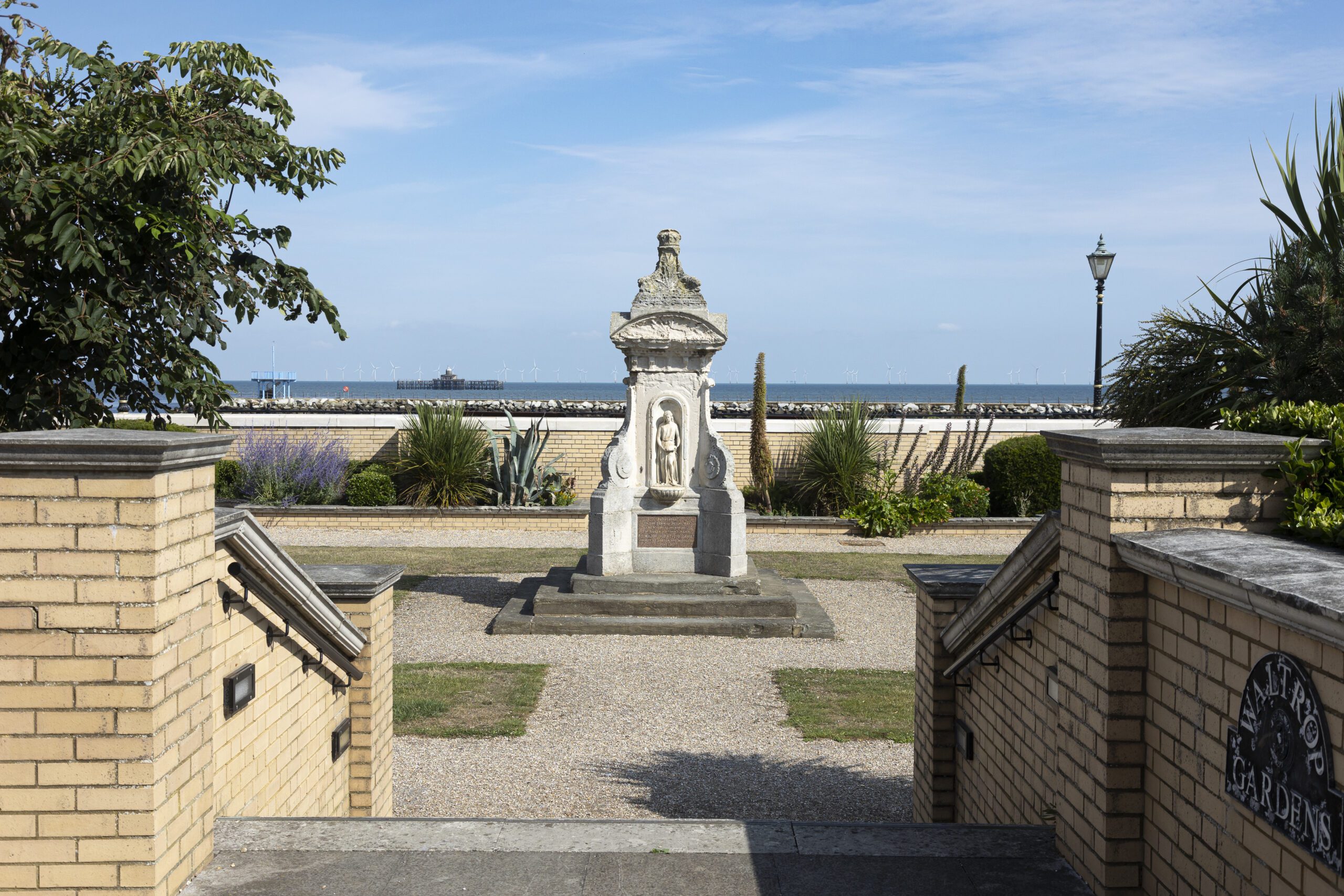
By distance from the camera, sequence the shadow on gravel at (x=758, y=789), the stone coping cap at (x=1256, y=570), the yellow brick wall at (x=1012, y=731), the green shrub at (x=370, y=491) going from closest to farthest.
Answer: the stone coping cap at (x=1256, y=570) < the yellow brick wall at (x=1012, y=731) < the shadow on gravel at (x=758, y=789) < the green shrub at (x=370, y=491)

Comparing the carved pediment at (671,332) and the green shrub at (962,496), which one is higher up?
the carved pediment at (671,332)

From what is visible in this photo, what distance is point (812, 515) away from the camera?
20.1 meters

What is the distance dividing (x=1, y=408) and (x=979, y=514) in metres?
17.1

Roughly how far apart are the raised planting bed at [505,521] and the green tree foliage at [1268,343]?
12837mm

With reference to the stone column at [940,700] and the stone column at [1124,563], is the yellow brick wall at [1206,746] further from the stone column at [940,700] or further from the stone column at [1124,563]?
the stone column at [940,700]

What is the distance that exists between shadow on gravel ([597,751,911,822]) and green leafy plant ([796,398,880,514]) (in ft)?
42.1

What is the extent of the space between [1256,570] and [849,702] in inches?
248

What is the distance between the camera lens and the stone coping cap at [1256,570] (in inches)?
99.0

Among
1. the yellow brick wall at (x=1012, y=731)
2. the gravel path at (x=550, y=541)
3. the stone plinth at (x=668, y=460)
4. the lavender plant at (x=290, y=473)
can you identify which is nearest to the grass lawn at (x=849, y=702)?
the yellow brick wall at (x=1012, y=731)

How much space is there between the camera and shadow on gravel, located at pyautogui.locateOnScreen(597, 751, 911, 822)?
654 centimetres

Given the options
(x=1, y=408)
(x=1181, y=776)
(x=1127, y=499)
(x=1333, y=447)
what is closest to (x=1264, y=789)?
(x=1181, y=776)

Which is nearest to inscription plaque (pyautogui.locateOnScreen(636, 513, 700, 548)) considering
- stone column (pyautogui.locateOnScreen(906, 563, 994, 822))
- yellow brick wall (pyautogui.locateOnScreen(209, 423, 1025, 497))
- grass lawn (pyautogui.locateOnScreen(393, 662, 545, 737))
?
grass lawn (pyautogui.locateOnScreen(393, 662, 545, 737))

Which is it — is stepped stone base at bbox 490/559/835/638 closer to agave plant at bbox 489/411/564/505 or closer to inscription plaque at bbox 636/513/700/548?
inscription plaque at bbox 636/513/700/548

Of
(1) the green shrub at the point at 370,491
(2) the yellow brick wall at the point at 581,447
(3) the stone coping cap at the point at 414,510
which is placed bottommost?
(3) the stone coping cap at the point at 414,510
